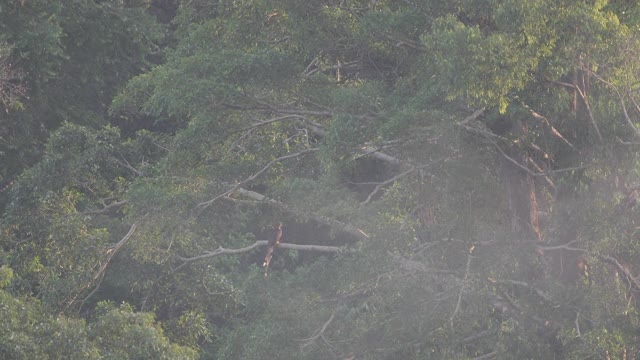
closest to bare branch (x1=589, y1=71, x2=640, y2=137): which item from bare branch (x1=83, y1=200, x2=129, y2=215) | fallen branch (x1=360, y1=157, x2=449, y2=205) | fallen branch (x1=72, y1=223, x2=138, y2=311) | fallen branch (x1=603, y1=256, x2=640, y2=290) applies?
fallen branch (x1=603, y1=256, x2=640, y2=290)

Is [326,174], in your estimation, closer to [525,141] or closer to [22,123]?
[525,141]

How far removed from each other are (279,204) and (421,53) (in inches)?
117

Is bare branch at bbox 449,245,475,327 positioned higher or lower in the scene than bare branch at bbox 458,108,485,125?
lower

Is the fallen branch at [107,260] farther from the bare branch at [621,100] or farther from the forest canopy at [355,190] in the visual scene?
the bare branch at [621,100]

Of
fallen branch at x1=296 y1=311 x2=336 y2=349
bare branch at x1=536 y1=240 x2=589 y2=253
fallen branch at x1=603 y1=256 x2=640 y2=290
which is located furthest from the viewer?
fallen branch at x1=296 y1=311 x2=336 y2=349

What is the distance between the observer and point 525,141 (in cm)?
1127

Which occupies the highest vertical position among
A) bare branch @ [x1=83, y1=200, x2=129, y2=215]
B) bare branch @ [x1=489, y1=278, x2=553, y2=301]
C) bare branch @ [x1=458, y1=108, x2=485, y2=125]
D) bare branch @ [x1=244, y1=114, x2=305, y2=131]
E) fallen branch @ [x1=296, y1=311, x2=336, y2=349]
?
bare branch @ [x1=458, y1=108, x2=485, y2=125]

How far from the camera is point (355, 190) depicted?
47.2 feet

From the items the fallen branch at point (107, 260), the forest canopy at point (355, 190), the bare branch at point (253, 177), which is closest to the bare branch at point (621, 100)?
the forest canopy at point (355, 190)

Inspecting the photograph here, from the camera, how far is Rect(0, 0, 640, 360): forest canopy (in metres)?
10.2

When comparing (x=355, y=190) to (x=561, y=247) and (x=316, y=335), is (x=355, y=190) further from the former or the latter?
(x=561, y=247)

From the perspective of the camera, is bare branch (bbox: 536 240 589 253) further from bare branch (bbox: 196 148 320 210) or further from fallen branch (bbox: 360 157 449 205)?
bare branch (bbox: 196 148 320 210)

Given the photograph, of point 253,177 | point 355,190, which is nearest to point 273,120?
point 253,177

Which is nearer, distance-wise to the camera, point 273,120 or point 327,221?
point 273,120
